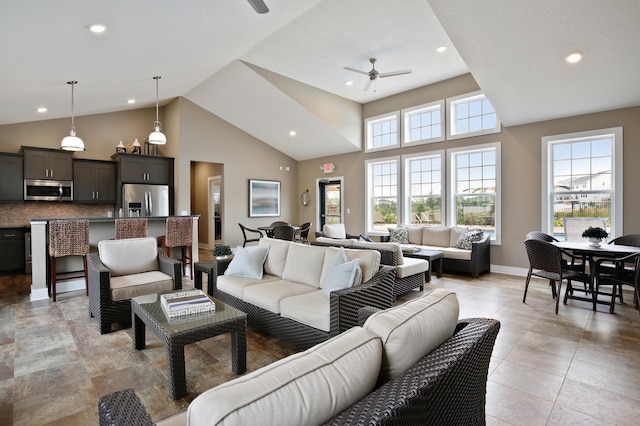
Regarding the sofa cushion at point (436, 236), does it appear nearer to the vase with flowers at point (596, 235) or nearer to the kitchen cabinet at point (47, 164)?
the vase with flowers at point (596, 235)

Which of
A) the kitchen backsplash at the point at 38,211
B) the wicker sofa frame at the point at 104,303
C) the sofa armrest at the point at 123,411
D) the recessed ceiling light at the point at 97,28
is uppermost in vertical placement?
the recessed ceiling light at the point at 97,28

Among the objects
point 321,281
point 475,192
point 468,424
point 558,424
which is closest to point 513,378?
point 558,424

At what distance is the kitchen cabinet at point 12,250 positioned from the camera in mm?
5789

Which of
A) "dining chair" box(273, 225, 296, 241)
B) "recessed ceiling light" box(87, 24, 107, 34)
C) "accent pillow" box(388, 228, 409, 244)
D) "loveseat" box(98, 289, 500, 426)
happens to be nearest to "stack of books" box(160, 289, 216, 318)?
"loveseat" box(98, 289, 500, 426)

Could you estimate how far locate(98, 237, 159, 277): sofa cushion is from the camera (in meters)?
3.64

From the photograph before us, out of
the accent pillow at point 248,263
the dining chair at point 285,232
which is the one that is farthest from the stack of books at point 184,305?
the dining chair at point 285,232

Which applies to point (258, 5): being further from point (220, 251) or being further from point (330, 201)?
point (330, 201)

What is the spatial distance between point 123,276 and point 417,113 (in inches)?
250

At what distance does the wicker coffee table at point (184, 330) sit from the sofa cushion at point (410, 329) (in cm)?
144

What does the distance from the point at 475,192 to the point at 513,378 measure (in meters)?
4.62

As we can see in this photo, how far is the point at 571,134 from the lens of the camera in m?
5.25

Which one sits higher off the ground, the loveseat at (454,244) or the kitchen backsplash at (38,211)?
the kitchen backsplash at (38,211)

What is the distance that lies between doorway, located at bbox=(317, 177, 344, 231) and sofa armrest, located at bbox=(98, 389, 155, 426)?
7.80 meters

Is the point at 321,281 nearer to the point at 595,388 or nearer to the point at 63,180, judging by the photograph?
the point at 595,388
